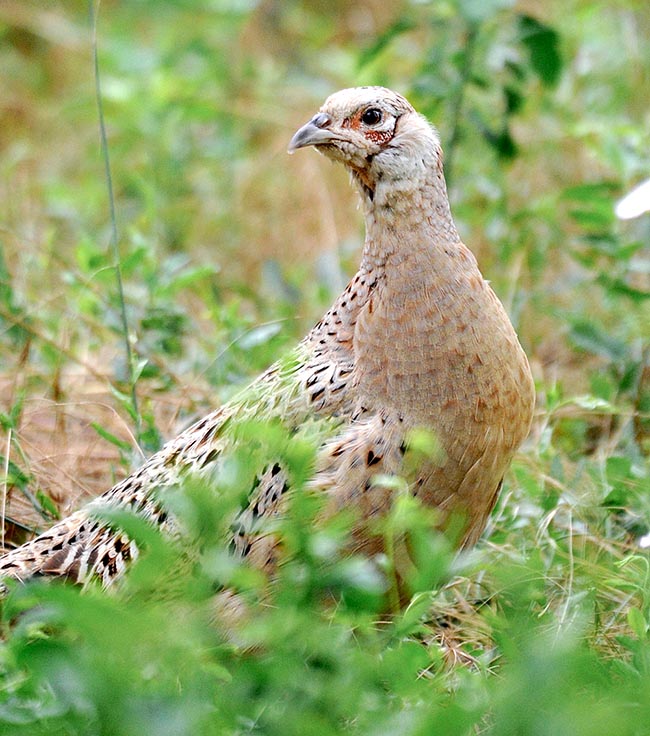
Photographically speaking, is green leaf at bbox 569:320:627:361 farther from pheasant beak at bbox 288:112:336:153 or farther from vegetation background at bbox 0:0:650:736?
pheasant beak at bbox 288:112:336:153

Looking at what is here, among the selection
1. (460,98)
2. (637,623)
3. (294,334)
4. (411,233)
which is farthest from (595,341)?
(637,623)

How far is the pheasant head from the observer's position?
322 centimetres

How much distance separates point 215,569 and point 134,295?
2831mm

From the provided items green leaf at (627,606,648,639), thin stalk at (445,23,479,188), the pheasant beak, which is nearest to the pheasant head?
the pheasant beak

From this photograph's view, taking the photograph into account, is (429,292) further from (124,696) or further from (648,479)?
(124,696)

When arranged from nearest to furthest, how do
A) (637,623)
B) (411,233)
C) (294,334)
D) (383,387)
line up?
(637,623) < (383,387) < (411,233) < (294,334)

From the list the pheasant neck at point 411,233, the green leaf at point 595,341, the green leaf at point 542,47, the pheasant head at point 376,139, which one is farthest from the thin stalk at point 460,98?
the pheasant neck at point 411,233

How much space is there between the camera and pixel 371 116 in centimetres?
329

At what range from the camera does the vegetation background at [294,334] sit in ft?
6.70

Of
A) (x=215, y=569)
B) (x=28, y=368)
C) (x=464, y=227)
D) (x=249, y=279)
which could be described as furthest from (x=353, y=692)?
(x=249, y=279)

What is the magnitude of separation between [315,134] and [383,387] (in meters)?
0.76

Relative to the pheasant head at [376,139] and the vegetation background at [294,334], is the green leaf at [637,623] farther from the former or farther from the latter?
the pheasant head at [376,139]

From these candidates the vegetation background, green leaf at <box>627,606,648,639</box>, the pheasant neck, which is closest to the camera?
the vegetation background

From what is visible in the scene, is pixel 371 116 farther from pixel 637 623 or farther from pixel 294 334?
pixel 294 334
